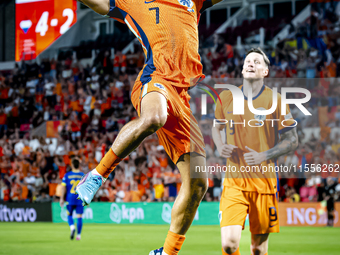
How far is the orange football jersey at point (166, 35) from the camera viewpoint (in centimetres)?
418

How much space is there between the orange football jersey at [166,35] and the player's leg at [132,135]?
37cm

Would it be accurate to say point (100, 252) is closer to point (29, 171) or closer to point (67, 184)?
point (67, 184)

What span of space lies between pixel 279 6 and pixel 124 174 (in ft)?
30.0

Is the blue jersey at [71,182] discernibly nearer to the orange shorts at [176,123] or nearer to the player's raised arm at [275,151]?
the player's raised arm at [275,151]

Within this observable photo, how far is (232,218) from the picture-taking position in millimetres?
4609

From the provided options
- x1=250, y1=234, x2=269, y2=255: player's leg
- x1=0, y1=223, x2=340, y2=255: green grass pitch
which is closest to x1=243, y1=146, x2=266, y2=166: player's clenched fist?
x1=250, y1=234, x2=269, y2=255: player's leg

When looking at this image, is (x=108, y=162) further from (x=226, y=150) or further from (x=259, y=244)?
(x=259, y=244)

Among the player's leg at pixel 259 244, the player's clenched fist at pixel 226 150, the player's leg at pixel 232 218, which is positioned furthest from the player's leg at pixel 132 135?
the player's leg at pixel 259 244

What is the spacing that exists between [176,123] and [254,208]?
1247 mm

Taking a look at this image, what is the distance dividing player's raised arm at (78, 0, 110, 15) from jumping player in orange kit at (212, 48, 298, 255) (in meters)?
1.49

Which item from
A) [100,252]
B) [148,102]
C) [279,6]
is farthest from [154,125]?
[279,6]

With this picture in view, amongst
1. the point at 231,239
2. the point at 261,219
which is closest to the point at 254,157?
the point at 261,219

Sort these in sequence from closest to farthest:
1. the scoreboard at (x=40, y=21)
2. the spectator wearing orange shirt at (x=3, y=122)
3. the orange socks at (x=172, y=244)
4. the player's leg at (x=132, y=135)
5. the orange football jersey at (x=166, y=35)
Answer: the player's leg at (x=132, y=135) < the orange football jersey at (x=166, y=35) < the orange socks at (x=172, y=244) < the scoreboard at (x=40, y=21) < the spectator wearing orange shirt at (x=3, y=122)

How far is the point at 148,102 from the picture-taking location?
150 inches
